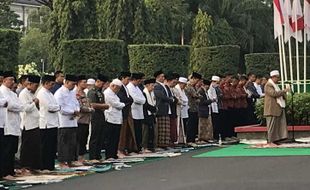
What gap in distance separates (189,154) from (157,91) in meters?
2.06

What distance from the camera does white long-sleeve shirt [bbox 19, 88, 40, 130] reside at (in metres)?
13.5

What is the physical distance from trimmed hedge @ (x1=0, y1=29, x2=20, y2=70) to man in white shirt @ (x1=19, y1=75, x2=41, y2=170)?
7.71m

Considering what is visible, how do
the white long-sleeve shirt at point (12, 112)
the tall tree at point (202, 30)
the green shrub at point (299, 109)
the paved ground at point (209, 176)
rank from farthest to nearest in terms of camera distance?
the tall tree at point (202, 30) < the green shrub at point (299, 109) < the white long-sleeve shirt at point (12, 112) < the paved ground at point (209, 176)

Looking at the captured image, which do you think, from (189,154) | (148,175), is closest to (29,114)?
(148,175)

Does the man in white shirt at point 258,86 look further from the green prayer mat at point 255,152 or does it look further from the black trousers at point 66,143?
the black trousers at point 66,143

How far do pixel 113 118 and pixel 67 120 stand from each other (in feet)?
6.24

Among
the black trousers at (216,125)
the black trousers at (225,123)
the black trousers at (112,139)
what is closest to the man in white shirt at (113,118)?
the black trousers at (112,139)

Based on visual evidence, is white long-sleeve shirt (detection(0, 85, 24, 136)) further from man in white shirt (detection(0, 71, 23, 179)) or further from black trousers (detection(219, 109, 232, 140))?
black trousers (detection(219, 109, 232, 140))

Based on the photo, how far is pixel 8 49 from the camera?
21.4 m

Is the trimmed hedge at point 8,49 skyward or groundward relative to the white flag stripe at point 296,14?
groundward

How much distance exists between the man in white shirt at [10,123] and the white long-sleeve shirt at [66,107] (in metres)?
1.25

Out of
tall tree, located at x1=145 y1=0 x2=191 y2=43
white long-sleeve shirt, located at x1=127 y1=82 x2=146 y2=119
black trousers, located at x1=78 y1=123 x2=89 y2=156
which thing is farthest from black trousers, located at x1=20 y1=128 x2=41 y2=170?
tall tree, located at x1=145 y1=0 x2=191 y2=43

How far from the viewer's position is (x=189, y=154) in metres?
17.2

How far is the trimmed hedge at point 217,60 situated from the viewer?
3516 centimetres
